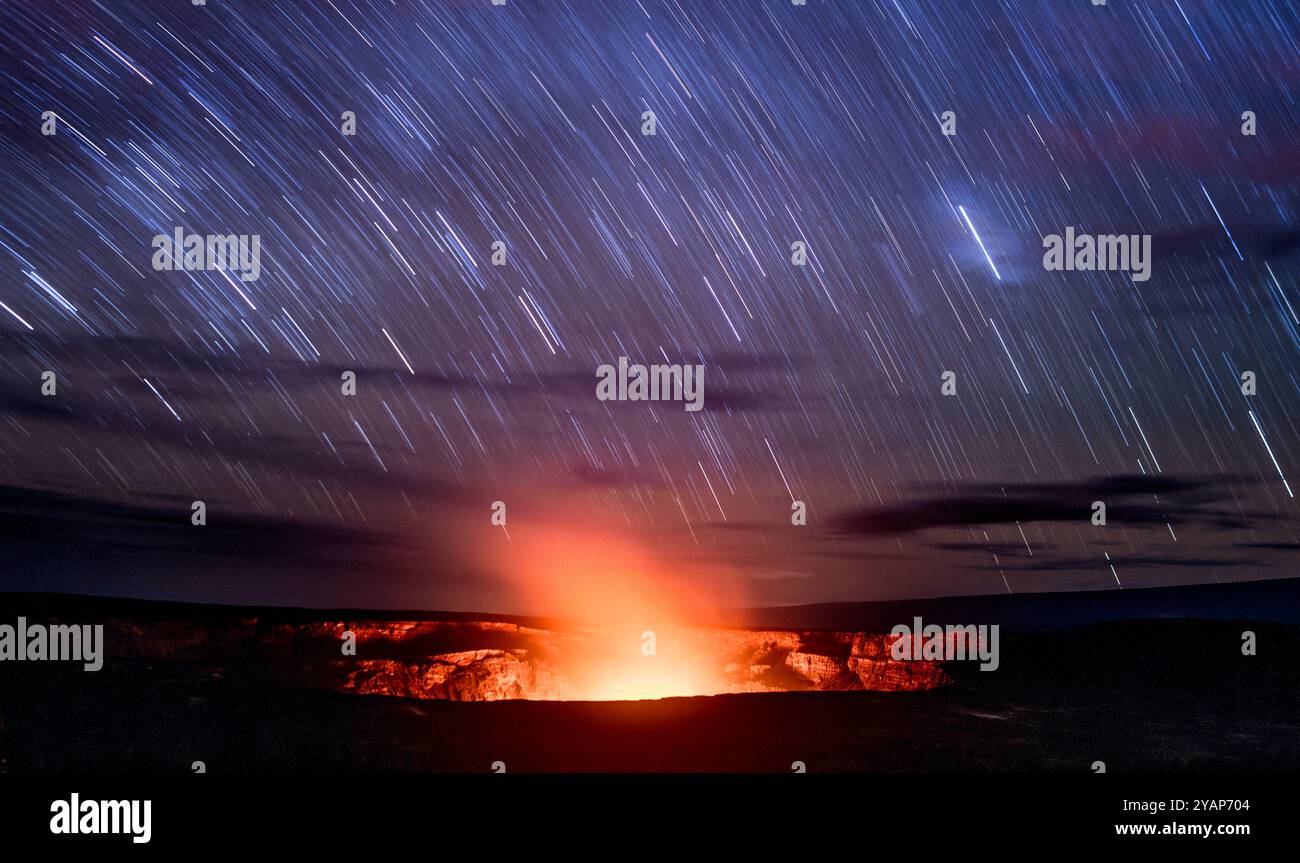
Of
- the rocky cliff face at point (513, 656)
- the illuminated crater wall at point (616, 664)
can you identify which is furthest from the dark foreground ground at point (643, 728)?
the illuminated crater wall at point (616, 664)

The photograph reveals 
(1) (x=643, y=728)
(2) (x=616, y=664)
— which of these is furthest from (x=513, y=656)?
(1) (x=643, y=728)

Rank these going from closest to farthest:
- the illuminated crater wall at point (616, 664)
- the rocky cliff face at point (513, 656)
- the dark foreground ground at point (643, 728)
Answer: the dark foreground ground at point (643, 728) → the rocky cliff face at point (513, 656) → the illuminated crater wall at point (616, 664)

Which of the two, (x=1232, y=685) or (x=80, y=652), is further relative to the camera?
(x=1232, y=685)

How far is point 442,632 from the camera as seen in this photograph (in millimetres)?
25406

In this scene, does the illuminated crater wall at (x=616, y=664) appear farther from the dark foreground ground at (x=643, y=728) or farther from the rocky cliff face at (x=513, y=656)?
the dark foreground ground at (x=643, y=728)

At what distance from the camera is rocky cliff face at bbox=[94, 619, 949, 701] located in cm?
2317

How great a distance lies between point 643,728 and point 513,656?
1070 cm

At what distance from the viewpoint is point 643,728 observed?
51.5 ft

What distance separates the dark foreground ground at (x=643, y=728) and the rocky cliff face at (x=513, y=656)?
333 cm

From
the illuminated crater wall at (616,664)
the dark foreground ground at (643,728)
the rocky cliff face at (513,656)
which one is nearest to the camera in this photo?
the dark foreground ground at (643,728)

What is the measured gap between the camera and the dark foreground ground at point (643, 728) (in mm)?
14578

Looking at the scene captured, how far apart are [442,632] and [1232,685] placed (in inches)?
766
